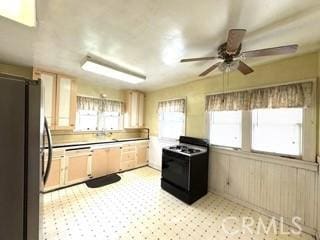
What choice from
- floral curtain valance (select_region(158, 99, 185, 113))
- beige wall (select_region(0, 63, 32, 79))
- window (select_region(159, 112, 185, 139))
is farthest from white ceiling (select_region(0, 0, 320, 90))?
window (select_region(159, 112, 185, 139))

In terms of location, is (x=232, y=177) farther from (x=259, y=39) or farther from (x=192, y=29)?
(x=192, y=29)

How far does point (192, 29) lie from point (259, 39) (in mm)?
879

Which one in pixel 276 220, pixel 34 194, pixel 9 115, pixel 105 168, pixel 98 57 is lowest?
pixel 276 220

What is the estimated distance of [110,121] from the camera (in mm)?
4805

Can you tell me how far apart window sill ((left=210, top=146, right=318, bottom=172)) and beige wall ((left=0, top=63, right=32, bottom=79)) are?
4.02 m

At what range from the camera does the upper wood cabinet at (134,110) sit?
496cm

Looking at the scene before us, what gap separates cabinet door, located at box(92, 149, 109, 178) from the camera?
3.89 m

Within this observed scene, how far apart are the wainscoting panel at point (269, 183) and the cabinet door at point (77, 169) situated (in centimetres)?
280

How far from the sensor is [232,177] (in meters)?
3.11

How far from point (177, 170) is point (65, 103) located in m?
2.75

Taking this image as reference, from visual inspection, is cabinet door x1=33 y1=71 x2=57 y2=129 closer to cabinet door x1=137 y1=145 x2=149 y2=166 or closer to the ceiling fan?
cabinet door x1=137 y1=145 x2=149 y2=166

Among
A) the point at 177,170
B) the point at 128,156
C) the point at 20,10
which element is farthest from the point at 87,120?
the point at 20,10

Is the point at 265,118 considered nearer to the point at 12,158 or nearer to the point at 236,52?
the point at 236,52

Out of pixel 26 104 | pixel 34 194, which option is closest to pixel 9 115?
pixel 26 104
